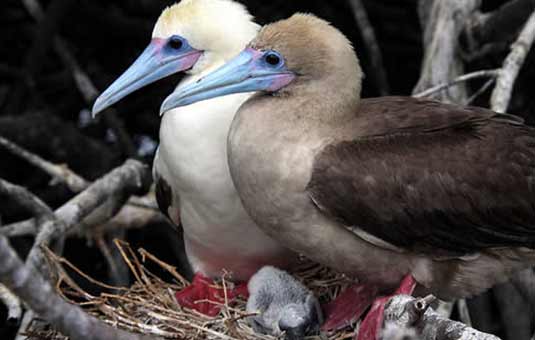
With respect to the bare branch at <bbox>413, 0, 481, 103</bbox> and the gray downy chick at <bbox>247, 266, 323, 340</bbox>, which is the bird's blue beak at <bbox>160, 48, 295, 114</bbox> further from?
the bare branch at <bbox>413, 0, 481, 103</bbox>

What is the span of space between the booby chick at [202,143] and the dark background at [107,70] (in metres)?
1.55

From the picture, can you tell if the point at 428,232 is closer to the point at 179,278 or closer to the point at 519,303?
the point at 179,278

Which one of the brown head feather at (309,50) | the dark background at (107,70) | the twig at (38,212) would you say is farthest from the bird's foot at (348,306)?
the dark background at (107,70)

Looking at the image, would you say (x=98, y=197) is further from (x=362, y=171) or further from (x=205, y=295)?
(x=362, y=171)

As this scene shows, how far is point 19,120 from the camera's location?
613 cm

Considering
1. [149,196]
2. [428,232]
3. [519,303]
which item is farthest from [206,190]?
[519,303]

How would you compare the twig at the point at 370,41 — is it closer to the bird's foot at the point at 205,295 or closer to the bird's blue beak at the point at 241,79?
the bird's foot at the point at 205,295

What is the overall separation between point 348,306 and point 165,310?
66cm

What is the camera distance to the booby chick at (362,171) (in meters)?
4.28

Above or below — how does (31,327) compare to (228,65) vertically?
below

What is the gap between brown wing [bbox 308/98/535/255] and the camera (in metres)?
4.28

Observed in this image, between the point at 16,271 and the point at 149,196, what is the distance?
3248 mm

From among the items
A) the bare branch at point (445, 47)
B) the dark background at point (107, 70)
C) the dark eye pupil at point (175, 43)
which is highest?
the dark eye pupil at point (175, 43)

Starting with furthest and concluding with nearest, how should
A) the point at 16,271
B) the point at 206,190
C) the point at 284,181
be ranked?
the point at 206,190
the point at 284,181
the point at 16,271
